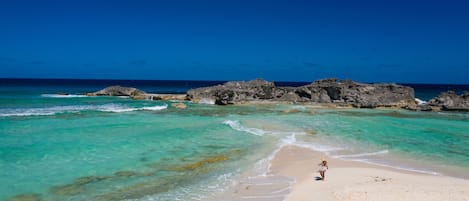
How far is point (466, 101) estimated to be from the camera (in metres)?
47.8

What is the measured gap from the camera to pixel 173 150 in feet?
62.8

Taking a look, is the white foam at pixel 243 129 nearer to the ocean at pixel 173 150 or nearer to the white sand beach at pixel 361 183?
the ocean at pixel 173 150

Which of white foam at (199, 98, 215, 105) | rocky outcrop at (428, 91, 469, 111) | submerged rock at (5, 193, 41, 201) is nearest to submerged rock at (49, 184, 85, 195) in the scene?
submerged rock at (5, 193, 41, 201)

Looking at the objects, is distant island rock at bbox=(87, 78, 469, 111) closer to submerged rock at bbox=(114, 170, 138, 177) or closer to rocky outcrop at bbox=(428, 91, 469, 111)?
rocky outcrop at bbox=(428, 91, 469, 111)

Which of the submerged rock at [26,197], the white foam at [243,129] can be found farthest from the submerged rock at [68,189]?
the white foam at [243,129]

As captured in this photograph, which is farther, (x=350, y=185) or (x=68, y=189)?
(x=350, y=185)

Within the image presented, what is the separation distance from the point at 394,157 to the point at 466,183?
17.7 ft

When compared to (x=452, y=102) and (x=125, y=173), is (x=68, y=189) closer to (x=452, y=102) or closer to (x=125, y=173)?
(x=125, y=173)

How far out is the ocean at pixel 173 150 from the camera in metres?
13.0

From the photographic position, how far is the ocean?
1296 cm

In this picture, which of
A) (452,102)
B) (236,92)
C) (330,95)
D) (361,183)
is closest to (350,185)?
(361,183)

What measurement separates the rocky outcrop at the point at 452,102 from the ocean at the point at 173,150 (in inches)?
521

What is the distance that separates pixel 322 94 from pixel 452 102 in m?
15.6

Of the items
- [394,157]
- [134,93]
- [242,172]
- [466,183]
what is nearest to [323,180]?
[242,172]
